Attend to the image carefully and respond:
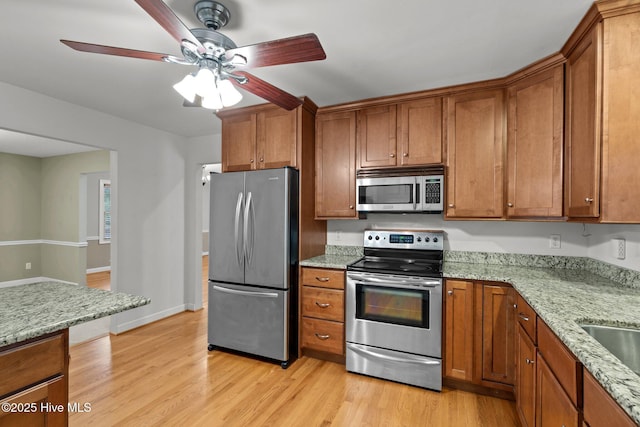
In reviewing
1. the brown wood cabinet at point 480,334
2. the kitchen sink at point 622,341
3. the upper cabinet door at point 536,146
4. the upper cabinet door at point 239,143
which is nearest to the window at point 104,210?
the upper cabinet door at point 239,143

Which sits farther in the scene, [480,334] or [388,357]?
[388,357]

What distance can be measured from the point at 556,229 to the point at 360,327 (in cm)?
184

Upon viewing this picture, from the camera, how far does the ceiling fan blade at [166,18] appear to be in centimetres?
112

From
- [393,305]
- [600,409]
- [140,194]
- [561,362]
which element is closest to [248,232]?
[393,305]

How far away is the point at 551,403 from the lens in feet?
4.42

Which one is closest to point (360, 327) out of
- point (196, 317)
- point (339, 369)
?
point (339, 369)

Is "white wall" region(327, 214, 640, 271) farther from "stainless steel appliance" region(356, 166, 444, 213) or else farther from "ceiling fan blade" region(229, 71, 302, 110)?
"ceiling fan blade" region(229, 71, 302, 110)

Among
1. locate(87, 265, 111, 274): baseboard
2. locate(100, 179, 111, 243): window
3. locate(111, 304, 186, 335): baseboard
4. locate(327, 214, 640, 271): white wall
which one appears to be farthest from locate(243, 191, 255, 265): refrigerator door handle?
locate(87, 265, 111, 274): baseboard

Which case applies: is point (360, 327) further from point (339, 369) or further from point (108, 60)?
point (108, 60)

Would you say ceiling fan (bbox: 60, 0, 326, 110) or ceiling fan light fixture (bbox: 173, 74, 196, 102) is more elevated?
ceiling fan (bbox: 60, 0, 326, 110)

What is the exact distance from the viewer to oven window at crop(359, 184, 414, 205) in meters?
2.70

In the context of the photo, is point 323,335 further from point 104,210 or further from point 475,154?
point 104,210

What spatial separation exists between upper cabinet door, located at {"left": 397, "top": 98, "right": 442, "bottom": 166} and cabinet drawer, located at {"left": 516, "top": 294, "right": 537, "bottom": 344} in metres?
1.26

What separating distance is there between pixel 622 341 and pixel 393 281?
53.4 inches
